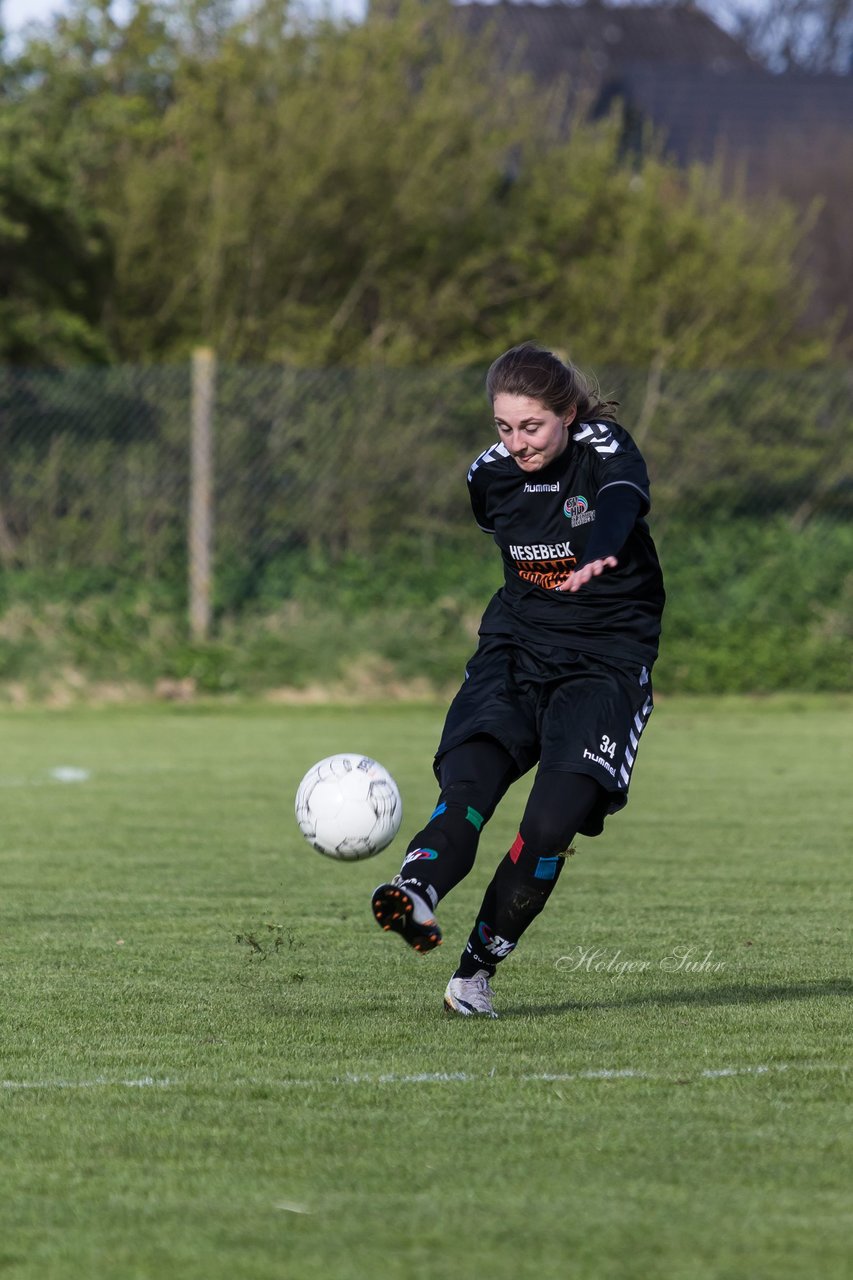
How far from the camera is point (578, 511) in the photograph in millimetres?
5125

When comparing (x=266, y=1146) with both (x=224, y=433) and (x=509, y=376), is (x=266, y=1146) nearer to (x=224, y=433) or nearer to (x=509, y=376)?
(x=509, y=376)

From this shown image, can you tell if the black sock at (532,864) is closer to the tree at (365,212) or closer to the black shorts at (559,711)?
the black shorts at (559,711)

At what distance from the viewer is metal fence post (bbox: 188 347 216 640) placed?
15.7 m

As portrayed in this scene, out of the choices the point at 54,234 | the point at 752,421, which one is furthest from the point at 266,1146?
the point at 54,234

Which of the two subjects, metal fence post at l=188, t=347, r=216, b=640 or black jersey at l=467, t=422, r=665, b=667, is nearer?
black jersey at l=467, t=422, r=665, b=667

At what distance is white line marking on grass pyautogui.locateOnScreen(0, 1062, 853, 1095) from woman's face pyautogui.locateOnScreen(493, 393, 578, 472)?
5.56 ft

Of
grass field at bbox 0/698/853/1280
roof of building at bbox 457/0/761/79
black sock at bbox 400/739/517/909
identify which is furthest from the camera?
roof of building at bbox 457/0/761/79

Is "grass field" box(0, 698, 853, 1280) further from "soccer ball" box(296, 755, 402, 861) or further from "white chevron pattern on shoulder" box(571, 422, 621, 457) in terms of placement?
"white chevron pattern on shoulder" box(571, 422, 621, 457)

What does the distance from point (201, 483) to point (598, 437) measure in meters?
11.1

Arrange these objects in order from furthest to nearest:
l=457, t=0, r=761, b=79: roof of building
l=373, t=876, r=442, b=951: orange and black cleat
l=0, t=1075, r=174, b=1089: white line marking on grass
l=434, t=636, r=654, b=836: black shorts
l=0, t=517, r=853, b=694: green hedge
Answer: l=457, t=0, r=761, b=79: roof of building
l=0, t=517, r=853, b=694: green hedge
l=434, t=636, r=654, b=836: black shorts
l=373, t=876, r=442, b=951: orange and black cleat
l=0, t=1075, r=174, b=1089: white line marking on grass

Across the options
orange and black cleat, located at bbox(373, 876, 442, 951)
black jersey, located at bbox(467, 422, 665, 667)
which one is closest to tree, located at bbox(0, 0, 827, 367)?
black jersey, located at bbox(467, 422, 665, 667)

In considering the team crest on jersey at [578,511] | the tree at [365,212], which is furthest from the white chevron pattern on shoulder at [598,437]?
the tree at [365,212]

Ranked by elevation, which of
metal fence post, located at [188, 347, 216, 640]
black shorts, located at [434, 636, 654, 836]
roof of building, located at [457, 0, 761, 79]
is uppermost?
roof of building, located at [457, 0, 761, 79]

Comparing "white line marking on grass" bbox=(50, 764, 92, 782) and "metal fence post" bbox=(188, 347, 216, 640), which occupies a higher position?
"metal fence post" bbox=(188, 347, 216, 640)
